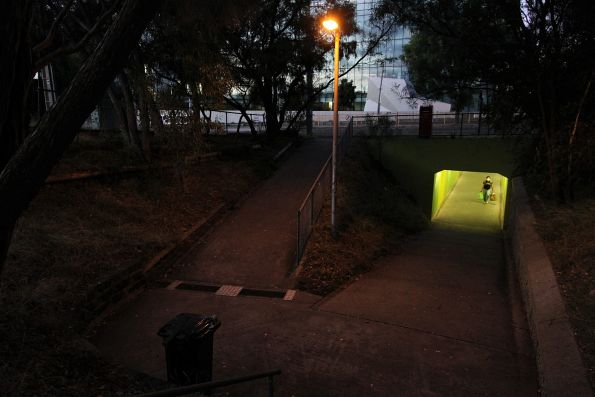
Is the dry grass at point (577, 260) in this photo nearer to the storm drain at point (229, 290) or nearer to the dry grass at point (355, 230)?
the dry grass at point (355, 230)

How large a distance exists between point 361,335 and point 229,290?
259 centimetres

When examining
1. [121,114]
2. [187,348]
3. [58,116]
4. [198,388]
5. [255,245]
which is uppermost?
[121,114]

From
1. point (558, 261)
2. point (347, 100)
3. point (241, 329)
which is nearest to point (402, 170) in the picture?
point (558, 261)

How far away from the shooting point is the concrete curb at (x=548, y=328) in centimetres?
408

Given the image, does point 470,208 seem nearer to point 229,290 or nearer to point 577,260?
point 577,260

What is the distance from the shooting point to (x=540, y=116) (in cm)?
1170

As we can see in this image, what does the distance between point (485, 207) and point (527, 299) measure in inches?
825

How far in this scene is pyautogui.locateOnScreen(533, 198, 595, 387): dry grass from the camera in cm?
485

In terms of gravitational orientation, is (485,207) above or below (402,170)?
below

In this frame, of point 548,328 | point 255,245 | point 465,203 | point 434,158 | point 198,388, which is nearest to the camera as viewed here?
point 198,388

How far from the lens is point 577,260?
6680 millimetres

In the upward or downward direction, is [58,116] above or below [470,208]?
above

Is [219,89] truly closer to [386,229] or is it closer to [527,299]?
[386,229]

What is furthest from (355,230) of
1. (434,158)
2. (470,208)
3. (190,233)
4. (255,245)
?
(470,208)
